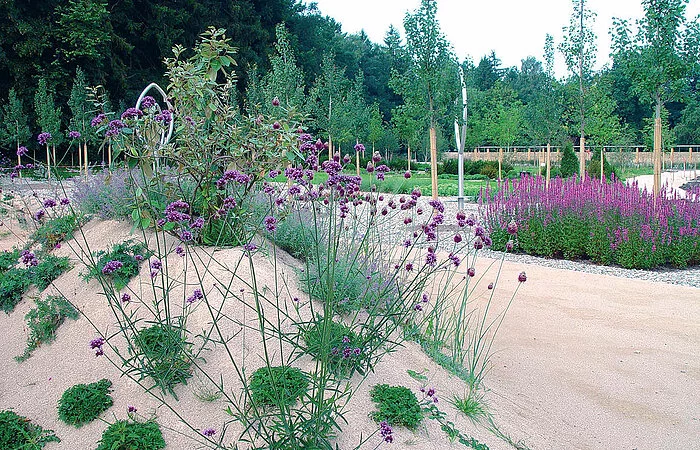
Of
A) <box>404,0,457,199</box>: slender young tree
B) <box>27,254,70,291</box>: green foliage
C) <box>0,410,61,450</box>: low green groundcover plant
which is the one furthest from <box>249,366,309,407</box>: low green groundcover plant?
<box>404,0,457,199</box>: slender young tree

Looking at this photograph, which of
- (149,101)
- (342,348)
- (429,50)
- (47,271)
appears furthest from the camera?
(429,50)

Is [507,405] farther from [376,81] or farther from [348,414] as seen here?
[376,81]

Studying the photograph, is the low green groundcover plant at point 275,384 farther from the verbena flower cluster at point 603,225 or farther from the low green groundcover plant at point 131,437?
the verbena flower cluster at point 603,225

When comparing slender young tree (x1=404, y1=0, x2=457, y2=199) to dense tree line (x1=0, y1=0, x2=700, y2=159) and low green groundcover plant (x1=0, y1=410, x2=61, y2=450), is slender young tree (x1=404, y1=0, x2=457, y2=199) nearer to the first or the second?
dense tree line (x1=0, y1=0, x2=700, y2=159)

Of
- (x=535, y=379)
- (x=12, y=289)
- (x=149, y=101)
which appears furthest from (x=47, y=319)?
(x=535, y=379)

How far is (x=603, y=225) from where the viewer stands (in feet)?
24.7

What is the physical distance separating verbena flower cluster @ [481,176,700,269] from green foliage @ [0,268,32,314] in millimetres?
5521

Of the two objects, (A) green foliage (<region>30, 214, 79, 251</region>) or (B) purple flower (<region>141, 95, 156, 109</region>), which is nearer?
(B) purple flower (<region>141, 95, 156, 109</region>)

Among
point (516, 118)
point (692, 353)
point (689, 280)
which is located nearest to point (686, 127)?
point (516, 118)

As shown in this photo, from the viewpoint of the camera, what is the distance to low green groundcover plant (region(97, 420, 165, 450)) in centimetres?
223

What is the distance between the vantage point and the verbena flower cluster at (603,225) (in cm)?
721

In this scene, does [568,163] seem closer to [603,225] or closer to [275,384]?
[603,225]

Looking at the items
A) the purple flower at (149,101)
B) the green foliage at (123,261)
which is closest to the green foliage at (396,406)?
the green foliage at (123,261)

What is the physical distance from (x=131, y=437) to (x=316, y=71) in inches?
1581
